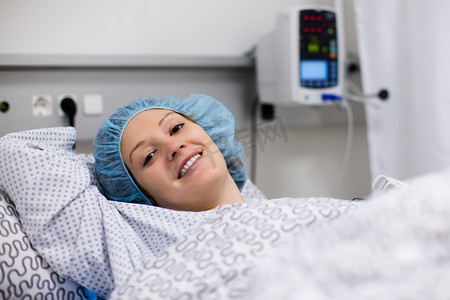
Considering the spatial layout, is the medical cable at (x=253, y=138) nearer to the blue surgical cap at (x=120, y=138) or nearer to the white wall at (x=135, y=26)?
the white wall at (x=135, y=26)

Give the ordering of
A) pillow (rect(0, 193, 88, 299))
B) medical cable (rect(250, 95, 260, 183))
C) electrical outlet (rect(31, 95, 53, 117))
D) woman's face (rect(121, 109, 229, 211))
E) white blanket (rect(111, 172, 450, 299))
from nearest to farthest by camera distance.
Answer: white blanket (rect(111, 172, 450, 299)) < pillow (rect(0, 193, 88, 299)) < woman's face (rect(121, 109, 229, 211)) < electrical outlet (rect(31, 95, 53, 117)) < medical cable (rect(250, 95, 260, 183))

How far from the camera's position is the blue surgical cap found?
126cm

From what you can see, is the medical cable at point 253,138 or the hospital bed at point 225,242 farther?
the medical cable at point 253,138

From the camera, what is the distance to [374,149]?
6.53 feet

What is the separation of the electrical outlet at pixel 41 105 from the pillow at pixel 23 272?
62 centimetres

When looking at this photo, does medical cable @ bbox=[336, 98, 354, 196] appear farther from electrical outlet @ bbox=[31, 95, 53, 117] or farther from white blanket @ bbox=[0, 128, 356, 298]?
electrical outlet @ bbox=[31, 95, 53, 117]

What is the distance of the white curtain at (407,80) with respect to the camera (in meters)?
1.71

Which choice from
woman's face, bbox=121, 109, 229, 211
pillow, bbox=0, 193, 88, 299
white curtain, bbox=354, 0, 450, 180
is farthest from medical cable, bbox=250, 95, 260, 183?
pillow, bbox=0, 193, 88, 299

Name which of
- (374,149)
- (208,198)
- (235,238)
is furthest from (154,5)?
(235,238)

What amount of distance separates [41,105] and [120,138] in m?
0.54

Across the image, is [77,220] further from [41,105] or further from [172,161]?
[41,105]

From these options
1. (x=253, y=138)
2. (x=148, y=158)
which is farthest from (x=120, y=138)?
(x=253, y=138)

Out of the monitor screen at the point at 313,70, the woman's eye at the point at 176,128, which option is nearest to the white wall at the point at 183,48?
the monitor screen at the point at 313,70

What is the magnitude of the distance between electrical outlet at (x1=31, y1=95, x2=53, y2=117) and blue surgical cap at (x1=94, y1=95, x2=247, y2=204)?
44 centimetres
